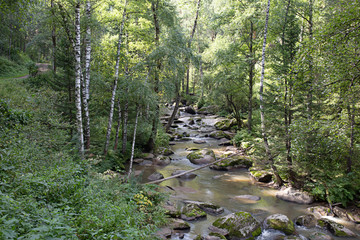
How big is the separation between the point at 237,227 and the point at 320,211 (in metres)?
3.83

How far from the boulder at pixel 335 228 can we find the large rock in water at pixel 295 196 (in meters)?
1.74

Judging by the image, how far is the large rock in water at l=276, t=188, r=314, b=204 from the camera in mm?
9648

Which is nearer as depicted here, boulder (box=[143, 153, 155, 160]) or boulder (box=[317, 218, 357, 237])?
boulder (box=[317, 218, 357, 237])

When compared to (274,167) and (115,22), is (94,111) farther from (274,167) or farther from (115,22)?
(274,167)

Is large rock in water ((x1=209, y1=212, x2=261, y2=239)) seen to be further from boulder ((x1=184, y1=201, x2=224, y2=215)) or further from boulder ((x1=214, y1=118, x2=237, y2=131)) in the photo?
boulder ((x1=214, y1=118, x2=237, y2=131))

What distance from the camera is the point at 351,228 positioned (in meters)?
7.71

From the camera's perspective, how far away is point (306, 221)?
803 cm

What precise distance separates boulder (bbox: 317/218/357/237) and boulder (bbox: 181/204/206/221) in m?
4.11

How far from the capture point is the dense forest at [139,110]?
4816 millimetres

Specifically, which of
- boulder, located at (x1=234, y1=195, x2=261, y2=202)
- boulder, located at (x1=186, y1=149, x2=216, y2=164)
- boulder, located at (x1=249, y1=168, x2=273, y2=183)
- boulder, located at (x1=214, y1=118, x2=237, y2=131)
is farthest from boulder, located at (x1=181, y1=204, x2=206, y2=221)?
boulder, located at (x1=214, y1=118, x2=237, y2=131)

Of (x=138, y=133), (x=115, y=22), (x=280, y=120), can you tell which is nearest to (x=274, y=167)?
(x=280, y=120)

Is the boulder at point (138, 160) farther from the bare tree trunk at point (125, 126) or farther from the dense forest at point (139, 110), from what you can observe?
the bare tree trunk at point (125, 126)

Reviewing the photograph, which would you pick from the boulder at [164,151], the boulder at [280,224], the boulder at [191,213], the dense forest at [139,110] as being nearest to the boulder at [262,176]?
the dense forest at [139,110]

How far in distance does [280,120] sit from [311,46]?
5.33 metres
